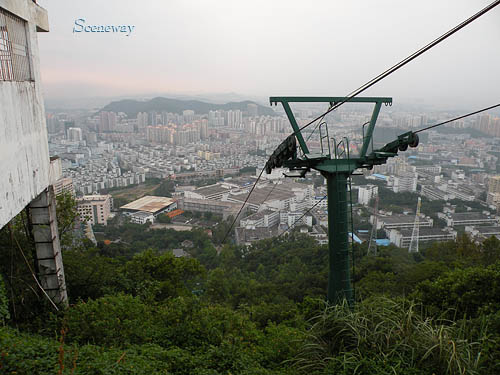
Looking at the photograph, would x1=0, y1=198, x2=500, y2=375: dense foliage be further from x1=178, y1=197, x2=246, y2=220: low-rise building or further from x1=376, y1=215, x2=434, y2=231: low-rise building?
x1=178, y1=197, x2=246, y2=220: low-rise building

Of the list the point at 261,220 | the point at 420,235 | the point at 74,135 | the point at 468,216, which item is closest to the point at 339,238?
the point at 420,235

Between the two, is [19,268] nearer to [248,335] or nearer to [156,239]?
[248,335]

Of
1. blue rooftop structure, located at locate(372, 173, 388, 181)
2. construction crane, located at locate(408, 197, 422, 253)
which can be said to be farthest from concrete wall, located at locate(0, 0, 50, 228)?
blue rooftop structure, located at locate(372, 173, 388, 181)

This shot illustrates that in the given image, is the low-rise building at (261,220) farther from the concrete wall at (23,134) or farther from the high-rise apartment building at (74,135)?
the high-rise apartment building at (74,135)

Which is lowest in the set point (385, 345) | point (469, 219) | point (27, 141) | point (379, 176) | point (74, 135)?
point (469, 219)

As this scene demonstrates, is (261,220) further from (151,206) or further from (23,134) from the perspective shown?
(23,134)

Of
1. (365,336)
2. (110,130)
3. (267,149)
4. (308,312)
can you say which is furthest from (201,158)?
(365,336)
